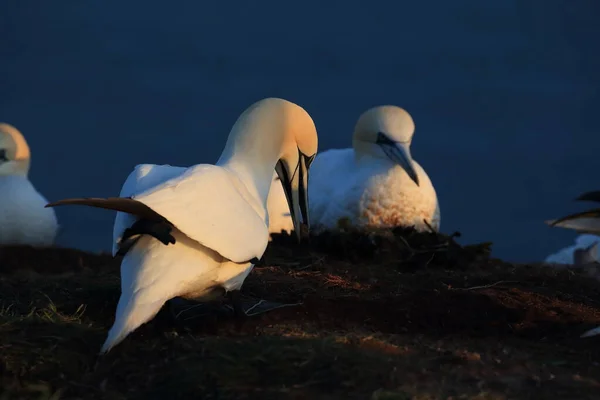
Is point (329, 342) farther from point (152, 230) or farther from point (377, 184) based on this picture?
point (377, 184)

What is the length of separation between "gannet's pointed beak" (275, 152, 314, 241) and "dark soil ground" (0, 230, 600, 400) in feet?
1.79

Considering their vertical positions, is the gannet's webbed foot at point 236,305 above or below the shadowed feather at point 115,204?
below

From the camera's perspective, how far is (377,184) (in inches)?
464

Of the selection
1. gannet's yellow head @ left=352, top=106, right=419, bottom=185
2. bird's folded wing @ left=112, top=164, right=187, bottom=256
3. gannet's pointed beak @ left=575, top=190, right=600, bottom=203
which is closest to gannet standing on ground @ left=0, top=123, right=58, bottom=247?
gannet's yellow head @ left=352, top=106, right=419, bottom=185

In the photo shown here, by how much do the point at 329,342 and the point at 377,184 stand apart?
7196 millimetres

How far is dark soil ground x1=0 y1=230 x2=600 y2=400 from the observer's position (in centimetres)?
422

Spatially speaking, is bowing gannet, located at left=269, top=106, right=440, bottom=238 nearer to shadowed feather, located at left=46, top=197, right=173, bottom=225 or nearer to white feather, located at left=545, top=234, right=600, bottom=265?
white feather, located at left=545, top=234, right=600, bottom=265

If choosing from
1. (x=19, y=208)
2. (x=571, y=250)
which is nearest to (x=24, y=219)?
(x=19, y=208)

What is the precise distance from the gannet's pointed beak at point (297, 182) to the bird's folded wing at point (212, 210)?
33.7 inches

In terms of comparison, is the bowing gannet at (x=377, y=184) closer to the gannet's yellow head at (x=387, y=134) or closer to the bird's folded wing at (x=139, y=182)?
the gannet's yellow head at (x=387, y=134)

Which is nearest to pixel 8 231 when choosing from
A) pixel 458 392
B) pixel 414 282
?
pixel 414 282

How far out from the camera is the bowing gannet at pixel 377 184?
11711 mm

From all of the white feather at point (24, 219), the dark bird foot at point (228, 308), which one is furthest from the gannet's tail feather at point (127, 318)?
the white feather at point (24, 219)

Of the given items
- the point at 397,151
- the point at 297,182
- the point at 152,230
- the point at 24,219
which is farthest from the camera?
the point at 24,219
